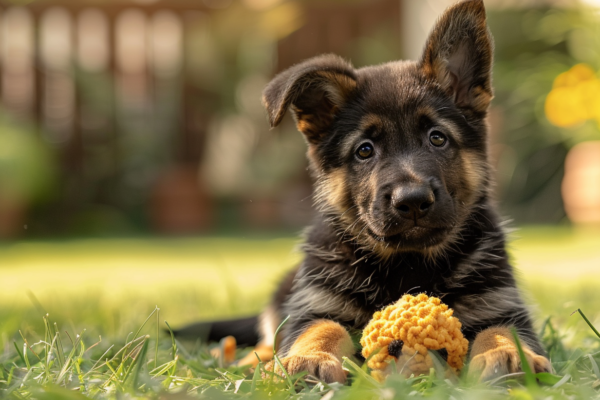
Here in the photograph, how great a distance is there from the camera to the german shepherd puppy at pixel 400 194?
117 inches

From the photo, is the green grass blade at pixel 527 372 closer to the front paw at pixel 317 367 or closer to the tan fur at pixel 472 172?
the front paw at pixel 317 367

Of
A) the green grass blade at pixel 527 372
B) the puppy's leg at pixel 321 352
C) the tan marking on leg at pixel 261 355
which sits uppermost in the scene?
the green grass blade at pixel 527 372

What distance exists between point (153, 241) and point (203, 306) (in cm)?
504

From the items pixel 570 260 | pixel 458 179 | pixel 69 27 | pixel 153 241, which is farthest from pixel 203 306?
pixel 69 27

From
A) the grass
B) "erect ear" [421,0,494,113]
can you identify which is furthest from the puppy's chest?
"erect ear" [421,0,494,113]

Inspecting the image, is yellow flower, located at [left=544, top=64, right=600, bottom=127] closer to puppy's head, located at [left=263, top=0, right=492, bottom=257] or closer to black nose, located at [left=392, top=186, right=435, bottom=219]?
puppy's head, located at [left=263, top=0, right=492, bottom=257]

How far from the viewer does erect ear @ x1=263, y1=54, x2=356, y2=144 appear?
3.14 m

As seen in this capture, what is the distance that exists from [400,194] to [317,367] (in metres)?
0.84

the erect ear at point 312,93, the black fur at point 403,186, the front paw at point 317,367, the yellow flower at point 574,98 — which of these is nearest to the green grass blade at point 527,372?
the black fur at point 403,186

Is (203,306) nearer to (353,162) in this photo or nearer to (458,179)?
(353,162)

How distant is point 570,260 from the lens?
7418 millimetres

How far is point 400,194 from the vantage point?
2.88 m

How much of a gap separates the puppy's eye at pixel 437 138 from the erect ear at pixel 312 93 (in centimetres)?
50

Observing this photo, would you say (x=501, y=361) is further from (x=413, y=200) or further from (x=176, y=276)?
(x=176, y=276)
